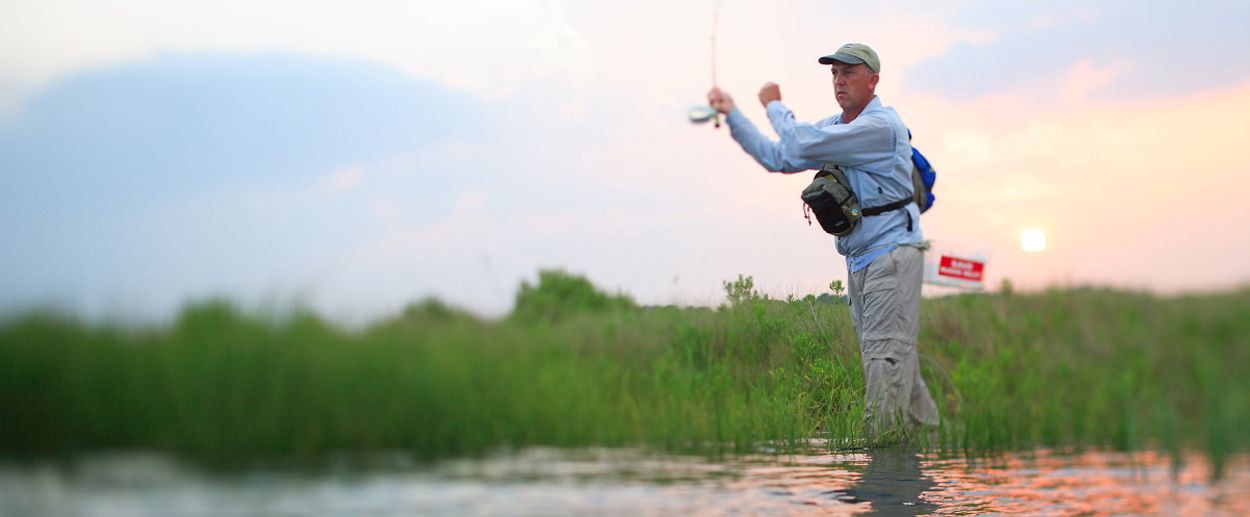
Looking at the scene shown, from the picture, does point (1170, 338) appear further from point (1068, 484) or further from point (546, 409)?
point (546, 409)

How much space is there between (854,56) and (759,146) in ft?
2.76

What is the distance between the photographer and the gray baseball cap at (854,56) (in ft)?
21.1

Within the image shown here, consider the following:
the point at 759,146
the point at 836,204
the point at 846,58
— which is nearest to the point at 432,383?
the point at 759,146

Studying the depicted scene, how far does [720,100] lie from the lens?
19.6 feet

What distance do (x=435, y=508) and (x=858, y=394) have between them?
163 inches

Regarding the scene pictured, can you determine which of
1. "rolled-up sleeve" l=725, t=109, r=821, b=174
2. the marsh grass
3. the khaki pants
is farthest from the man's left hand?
the marsh grass

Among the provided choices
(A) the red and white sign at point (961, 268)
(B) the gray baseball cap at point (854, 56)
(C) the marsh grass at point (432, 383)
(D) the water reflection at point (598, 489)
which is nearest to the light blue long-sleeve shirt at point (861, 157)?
(B) the gray baseball cap at point (854, 56)

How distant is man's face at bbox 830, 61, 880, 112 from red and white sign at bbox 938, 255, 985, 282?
7.06 feet

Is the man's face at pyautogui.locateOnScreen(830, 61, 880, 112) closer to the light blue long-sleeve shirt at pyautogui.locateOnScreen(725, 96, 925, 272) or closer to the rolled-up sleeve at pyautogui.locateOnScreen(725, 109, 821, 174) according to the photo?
the light blue long-sleeve shirt at pyautogui.locateOnScreen(725, 96, 925, 272)

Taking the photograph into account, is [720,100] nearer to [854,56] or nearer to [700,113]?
[700,113]

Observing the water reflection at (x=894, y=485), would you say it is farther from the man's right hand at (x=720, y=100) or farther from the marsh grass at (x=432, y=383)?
the man's right hand at (x=720, y=100)

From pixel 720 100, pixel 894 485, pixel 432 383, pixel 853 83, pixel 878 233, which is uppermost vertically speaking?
pixel 853 83

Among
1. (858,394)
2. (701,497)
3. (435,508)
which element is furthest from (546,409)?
(858,394)

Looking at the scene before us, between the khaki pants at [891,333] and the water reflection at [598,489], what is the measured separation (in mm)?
1048
